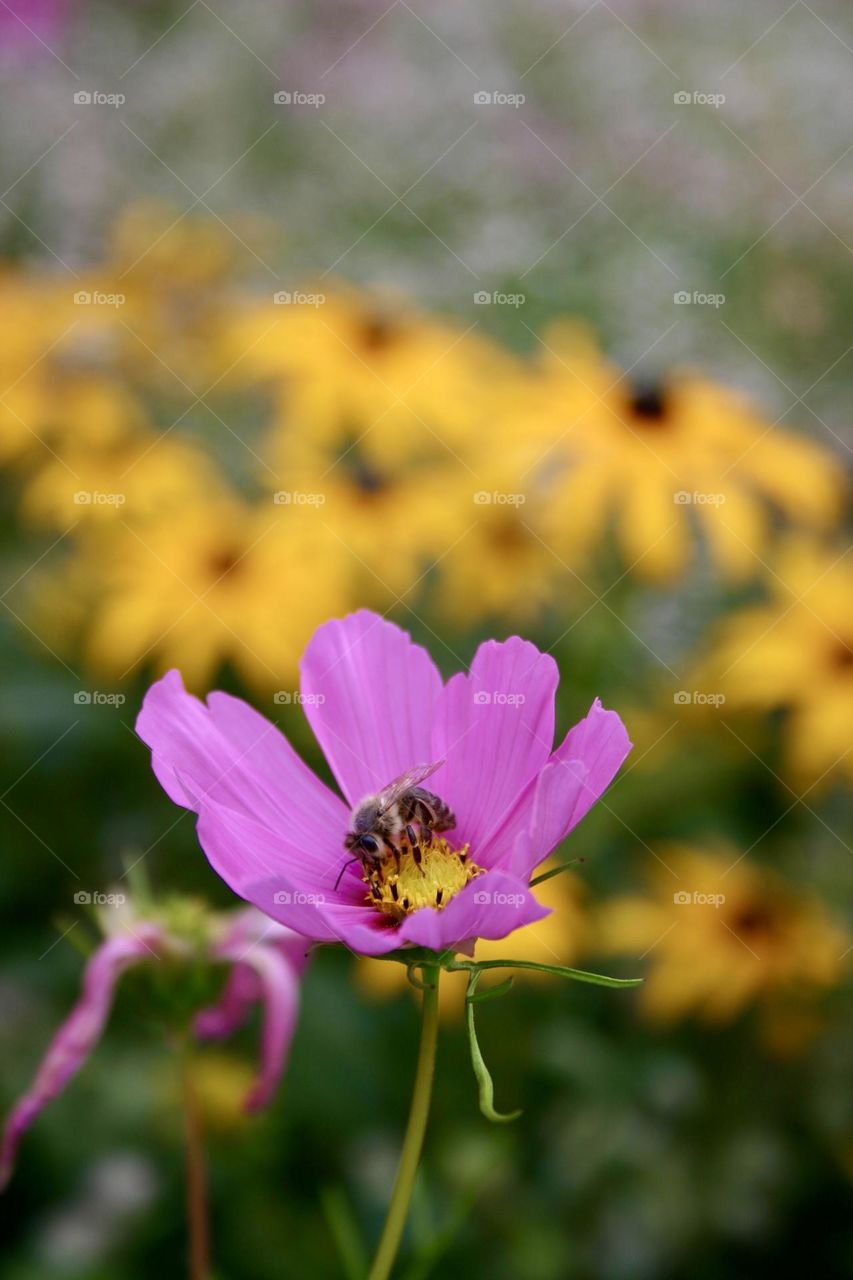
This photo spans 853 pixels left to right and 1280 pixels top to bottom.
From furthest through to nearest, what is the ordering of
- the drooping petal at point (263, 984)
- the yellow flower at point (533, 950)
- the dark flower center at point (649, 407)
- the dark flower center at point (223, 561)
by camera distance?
the dark flower center at point (649, 407) → the dark flower center at point (223, 561) → the yellow flower at point (533, 950) → the drooping petal at point (263, 984)

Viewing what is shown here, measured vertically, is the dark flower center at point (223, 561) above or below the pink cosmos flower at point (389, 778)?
below

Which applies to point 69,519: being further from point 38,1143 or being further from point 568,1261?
point 568,1261

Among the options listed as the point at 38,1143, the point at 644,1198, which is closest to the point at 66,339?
the point at 38,1143

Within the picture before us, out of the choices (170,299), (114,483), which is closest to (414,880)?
(114,483)

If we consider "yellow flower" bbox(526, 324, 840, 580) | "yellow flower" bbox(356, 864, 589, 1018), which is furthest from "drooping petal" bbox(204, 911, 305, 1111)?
"yellow flower" bbox(526, 324, 840, 580)

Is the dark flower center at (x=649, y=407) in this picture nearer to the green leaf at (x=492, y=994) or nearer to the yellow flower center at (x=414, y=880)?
the yellow flower center at (x=414, y=880)

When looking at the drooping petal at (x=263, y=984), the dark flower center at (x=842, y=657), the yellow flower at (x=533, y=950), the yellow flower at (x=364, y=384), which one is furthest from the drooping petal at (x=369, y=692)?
the yellow flower at (x=364, y=384)

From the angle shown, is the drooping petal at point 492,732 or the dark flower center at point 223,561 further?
the dark flower center at point 223,561

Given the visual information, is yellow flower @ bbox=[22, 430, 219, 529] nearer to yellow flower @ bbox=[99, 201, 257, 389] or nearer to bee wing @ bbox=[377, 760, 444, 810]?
yellow flower @ bbox=[99, 201, 257, 389]
